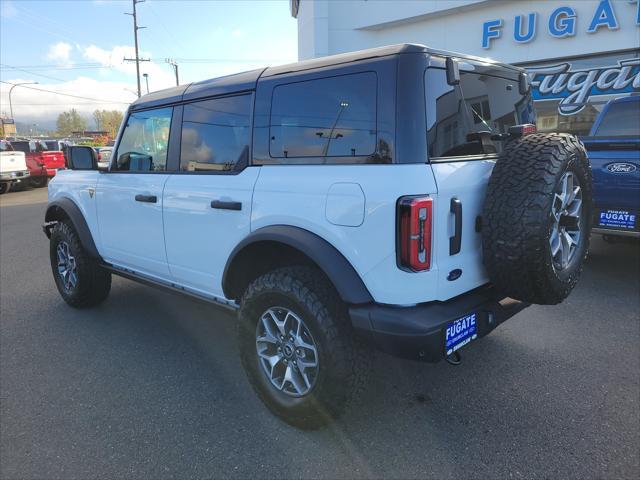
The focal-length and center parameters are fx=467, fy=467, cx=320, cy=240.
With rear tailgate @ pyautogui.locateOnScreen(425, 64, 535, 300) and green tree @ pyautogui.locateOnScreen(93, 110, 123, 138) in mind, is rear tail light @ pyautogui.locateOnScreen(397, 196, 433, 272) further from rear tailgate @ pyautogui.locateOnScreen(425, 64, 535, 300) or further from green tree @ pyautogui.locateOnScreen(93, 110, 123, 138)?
green tree @ pyautogui.locateOnScreen(93, 110, 123, 138)

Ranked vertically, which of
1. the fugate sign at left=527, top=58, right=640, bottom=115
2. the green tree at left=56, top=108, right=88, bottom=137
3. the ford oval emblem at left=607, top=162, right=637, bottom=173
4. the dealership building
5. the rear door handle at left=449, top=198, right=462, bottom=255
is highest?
the green tree at left=56, top=108, right=88, bottom=137

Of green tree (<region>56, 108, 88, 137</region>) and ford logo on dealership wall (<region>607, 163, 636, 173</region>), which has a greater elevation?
green tree (<region>56, 108, 88, 137</region>)

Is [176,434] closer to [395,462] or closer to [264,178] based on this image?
[395,462]

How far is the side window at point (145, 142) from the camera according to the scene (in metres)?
3.59

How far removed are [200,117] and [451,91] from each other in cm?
175

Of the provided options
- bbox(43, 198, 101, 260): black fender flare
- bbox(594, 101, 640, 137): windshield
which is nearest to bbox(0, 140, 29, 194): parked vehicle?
bbox(43, 198, 101, 260): black fender flare

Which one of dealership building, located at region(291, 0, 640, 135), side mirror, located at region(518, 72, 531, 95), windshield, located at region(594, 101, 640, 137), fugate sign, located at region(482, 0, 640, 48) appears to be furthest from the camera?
dealership building, located at region(291, 0, 640, 135)

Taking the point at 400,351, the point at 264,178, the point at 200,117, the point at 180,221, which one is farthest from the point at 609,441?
the point at 200,117

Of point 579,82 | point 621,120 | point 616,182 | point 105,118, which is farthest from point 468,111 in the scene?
point 105,118

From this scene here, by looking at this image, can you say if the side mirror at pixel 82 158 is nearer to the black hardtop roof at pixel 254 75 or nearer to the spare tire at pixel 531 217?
the black hardtop roof at pixel 254 75

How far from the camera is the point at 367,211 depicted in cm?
224

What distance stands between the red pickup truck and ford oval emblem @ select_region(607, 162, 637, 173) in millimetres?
18808

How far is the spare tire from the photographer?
2234 mm

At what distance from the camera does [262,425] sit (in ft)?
9.09
